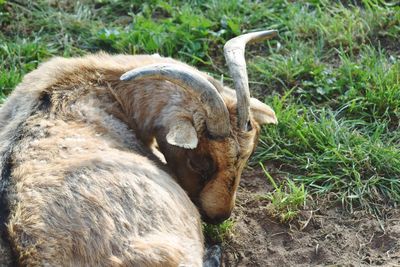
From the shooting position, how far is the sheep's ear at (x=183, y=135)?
536 cm

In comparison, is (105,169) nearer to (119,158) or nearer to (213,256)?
(119,158)

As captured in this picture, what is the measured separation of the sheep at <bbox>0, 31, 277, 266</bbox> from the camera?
4.63m

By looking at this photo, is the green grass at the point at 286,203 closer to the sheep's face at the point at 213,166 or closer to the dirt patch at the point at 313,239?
the dirt patch at the point at 313,239

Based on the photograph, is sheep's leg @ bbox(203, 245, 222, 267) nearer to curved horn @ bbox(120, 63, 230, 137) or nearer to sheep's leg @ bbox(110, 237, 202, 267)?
sheep's leg @ bbox(110, 237, 202, 267)

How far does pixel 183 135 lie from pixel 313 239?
143 cm

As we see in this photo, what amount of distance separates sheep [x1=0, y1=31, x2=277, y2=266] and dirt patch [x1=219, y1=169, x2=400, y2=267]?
0.37 m

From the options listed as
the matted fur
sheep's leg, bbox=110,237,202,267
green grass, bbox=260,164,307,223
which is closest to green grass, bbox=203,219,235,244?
the matted fur

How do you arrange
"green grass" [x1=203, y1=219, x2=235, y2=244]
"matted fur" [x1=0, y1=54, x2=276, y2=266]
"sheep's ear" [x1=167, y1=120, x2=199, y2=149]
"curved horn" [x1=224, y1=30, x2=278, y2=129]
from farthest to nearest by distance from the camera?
"green grass" [x1=203, y1=219, x2=235, y2=244], "curved horn" [x1=224, y1=30, x2=278, y2=129], "sheep's ear" [x1=167, y1=120, x2=199, y2=149], "matted fur" [x1=0, y1=54, x2=276, y2=266]

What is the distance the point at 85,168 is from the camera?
16.4 feet

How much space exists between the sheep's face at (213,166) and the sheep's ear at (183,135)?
0.55 ft

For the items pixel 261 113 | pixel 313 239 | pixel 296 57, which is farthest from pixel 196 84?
pixel 296 57

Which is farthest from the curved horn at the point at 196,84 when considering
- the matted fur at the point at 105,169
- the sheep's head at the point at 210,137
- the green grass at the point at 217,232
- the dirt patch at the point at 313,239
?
the dirt patch at the point at 313,239

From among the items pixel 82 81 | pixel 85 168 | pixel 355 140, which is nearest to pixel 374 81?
pixel 355 140

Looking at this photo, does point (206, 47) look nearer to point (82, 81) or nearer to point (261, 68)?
point (261, 68)
